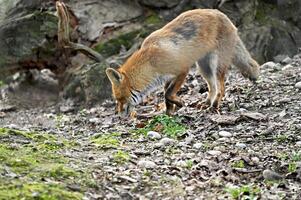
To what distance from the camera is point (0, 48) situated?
44.3ft

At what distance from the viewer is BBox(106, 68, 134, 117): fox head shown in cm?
877

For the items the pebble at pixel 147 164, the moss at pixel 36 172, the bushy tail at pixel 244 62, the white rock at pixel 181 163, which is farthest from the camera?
the bushy tail at pixel 244 62

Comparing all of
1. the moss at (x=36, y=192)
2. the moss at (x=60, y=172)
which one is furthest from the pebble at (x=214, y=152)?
the moss at (x=36, y=192)

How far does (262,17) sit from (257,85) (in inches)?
145

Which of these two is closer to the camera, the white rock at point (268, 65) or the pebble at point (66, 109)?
the white rock at point (268, 65)

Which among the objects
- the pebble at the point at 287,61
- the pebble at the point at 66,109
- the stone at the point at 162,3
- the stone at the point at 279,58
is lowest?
the pebble at the point at 66,109

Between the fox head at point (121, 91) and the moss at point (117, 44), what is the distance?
13.7 ft

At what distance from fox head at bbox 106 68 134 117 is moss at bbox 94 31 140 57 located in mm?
4186

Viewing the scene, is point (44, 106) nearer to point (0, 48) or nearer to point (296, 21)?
point (0, 48)

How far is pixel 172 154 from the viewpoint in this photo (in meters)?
6.74

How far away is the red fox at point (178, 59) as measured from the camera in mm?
8875

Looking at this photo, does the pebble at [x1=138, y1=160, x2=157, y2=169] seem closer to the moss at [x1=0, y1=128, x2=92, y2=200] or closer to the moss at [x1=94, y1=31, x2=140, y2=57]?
the moss at [x1=0, y1=128, x2=92, y2=200]

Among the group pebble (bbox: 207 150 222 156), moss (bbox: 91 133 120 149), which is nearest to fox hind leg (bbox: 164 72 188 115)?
moss (bbox: 91 133 120 149)

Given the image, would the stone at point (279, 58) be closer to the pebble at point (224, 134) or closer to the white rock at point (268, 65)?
the white rock at point (268, 65)
